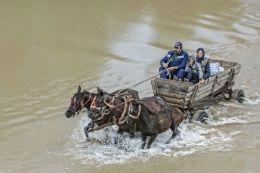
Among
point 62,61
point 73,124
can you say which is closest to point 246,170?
point 73,124

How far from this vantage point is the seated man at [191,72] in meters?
9.22

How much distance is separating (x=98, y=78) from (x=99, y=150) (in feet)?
16.0

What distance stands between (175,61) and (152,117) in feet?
7.16

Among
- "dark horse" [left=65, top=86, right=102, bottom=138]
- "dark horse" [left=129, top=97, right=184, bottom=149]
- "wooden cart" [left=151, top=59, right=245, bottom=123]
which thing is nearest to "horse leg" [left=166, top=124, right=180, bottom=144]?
"dark horse" [left=129, top=97, right=184, bottom=149]

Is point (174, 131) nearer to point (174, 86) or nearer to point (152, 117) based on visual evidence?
point (152, 117)

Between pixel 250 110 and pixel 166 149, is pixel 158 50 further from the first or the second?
pixel 166 149

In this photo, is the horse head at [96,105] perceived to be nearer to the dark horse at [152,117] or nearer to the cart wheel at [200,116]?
the dark horse at [152,117]

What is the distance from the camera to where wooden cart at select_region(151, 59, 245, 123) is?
879cm

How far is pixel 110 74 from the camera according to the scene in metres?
13.1

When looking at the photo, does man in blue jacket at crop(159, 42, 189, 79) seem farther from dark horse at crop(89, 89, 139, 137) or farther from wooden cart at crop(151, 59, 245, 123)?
dark horse at crop(89, 89, 139, 137)

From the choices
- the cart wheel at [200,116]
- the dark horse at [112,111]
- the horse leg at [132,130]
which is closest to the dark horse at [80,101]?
the dark horse at [112,111]

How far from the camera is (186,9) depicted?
21406 mm

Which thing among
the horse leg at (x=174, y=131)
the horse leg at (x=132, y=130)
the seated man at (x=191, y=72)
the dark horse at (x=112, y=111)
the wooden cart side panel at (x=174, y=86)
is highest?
the seated man at (x=191, y=72)

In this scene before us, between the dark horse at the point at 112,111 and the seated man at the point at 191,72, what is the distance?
1967 mm
